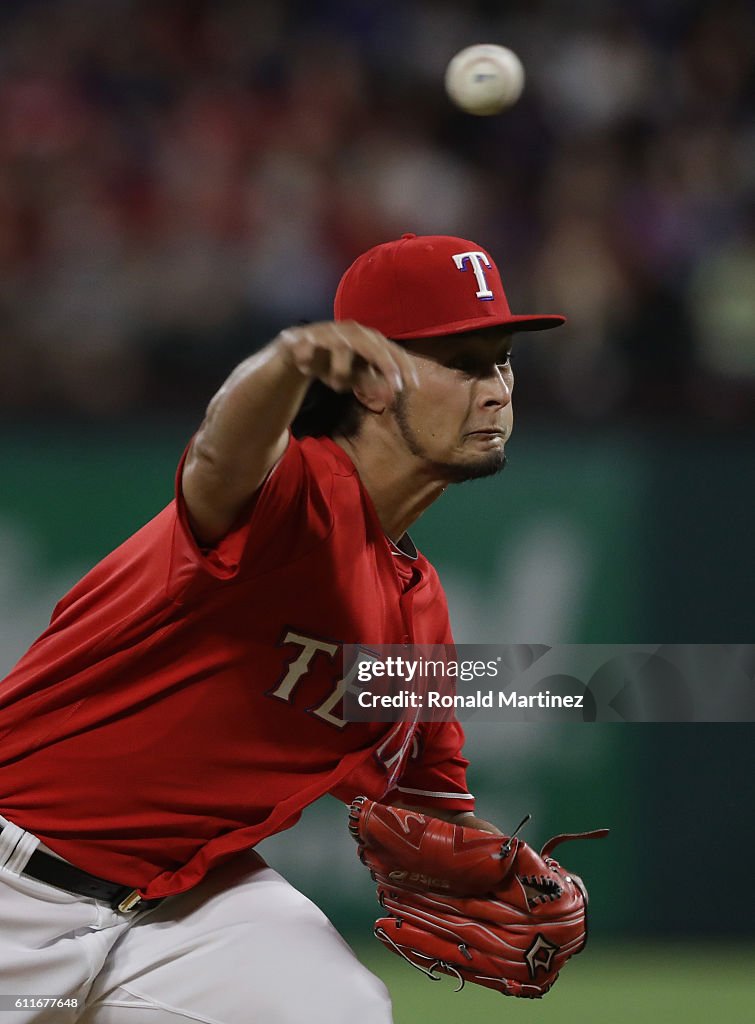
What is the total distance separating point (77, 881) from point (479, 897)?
0.96 m

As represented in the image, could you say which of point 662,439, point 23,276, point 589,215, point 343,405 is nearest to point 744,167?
point 589,215

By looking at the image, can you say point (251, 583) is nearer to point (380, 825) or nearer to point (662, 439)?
point (380, 825)

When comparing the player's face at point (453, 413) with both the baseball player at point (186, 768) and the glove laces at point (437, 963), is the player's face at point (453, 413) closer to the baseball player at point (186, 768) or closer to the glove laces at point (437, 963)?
the baseball player at point (186, 768)

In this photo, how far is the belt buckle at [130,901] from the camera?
2.88 m

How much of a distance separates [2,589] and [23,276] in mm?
1999

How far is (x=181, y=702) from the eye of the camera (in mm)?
2836

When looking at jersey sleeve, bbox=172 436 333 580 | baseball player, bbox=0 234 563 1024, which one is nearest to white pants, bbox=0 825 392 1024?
baseball player, bbox=0 234 563 1024

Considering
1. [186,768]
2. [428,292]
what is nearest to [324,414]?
[428,292]

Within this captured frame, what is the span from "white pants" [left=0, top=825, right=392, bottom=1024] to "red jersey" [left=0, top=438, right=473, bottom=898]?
0.34ft

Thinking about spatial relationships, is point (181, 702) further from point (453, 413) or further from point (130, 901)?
point (453, 413)

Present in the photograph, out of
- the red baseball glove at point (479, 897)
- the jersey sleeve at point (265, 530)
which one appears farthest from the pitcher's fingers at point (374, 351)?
the red baseball glove at point (479, 897)

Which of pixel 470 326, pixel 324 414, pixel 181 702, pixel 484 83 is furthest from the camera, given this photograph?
pixel 484 83

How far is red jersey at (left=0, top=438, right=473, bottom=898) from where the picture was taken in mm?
2807

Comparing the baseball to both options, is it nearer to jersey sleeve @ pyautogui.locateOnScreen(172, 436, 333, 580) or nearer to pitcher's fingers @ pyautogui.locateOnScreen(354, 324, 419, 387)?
jersey sleeve @ pyautogui.locateOnScreen(172, 436, 333, 580)
